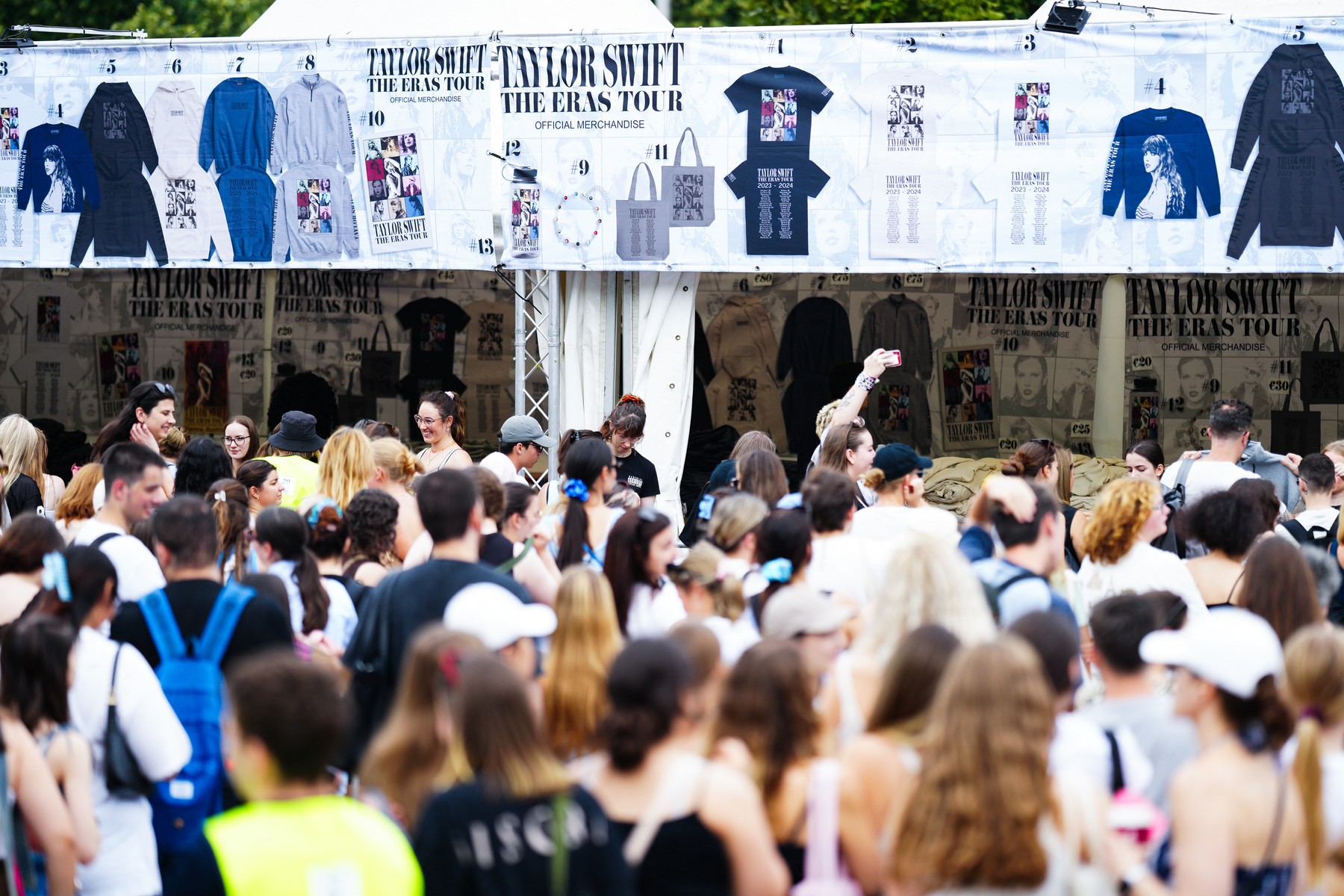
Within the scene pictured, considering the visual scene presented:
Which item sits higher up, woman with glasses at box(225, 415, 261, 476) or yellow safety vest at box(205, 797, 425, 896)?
woman with glasses at box(225, 415, 261, 476)

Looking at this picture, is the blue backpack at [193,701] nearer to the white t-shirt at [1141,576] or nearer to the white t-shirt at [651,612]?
the white t-shirt at [651,612]

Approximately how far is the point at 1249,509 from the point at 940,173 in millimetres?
3715

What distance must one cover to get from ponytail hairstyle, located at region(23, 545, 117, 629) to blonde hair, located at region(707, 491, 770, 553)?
212 centimetres

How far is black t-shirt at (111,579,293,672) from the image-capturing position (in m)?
4.19

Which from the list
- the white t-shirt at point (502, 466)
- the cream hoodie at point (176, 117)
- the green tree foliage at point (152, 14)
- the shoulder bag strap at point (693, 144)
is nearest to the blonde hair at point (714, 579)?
the white t-shirt at point (502, 466)

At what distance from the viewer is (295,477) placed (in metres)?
7.38

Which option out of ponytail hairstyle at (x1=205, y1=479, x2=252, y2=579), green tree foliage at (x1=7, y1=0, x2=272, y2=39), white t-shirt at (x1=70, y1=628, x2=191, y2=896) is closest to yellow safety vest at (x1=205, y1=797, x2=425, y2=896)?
white t-shirt at (x1=70, y1=628, x2=191, y2=896)

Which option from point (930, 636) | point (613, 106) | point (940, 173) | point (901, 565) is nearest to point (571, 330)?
point (613, 106)

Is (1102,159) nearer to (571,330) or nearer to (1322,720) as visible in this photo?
(571,330)

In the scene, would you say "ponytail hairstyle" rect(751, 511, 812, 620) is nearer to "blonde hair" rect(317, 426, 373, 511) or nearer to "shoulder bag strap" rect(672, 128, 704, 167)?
"blonde hair" rect(317, 426, 373, 511)

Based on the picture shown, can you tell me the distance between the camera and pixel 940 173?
28.1 ft

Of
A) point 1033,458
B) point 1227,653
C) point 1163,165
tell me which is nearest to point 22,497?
point 1033,458

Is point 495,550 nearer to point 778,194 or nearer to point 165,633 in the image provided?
point 165,633

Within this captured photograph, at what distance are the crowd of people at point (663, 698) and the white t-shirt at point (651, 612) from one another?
11 mm
